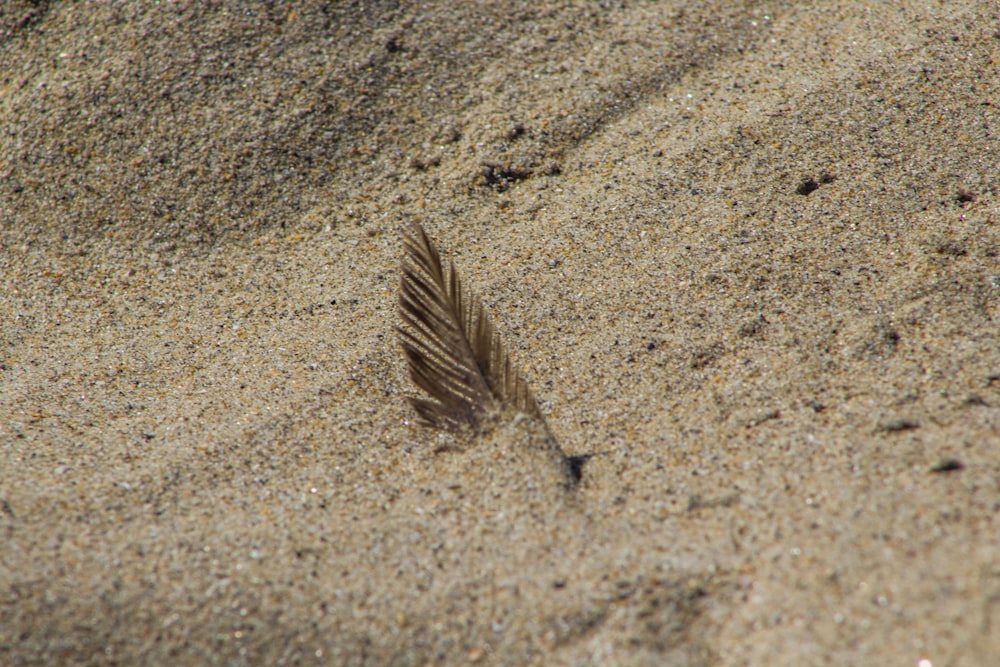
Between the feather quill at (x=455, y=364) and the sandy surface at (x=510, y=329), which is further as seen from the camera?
the feather quill at (x=455, y=364)

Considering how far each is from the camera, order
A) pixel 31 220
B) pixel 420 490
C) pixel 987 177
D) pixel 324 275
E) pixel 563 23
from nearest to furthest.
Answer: pixel 420 490 → pixel 987 177 → pixel 324 275 → pixel 31 220 → pixel 563 23

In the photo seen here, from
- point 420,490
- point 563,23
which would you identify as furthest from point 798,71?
point 420,490

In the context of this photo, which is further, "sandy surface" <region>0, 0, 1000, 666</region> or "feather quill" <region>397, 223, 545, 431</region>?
"feather quill" <region>397, 223, 545, 431</region>

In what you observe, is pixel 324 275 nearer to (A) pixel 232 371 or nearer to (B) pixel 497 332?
(A) pixel 232 371
